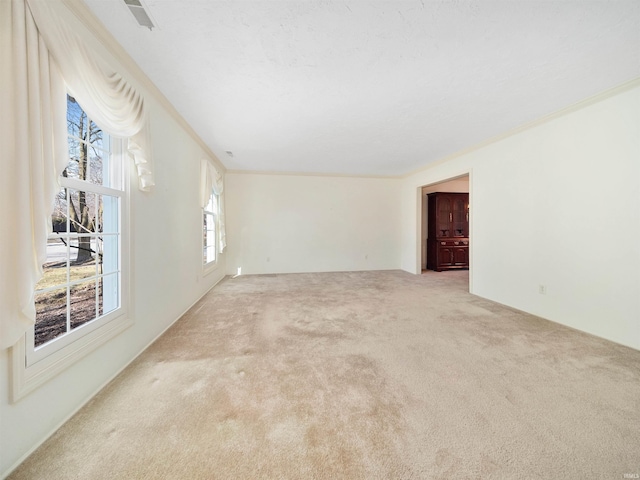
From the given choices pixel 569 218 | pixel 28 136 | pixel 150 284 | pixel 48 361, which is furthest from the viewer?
pixel 569 218

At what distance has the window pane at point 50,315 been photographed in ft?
4.93

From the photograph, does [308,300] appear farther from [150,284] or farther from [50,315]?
[50,315]

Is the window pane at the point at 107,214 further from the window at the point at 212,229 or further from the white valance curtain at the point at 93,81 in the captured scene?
the window at the point at 212,229

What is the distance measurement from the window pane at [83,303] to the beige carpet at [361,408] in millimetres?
533

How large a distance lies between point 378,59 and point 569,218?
280 cm

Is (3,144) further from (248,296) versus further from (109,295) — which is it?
(248,296)

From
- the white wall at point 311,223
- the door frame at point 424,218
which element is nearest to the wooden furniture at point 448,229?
the door frame at point 424,218

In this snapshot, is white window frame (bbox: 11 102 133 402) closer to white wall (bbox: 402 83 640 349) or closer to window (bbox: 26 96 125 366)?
window (bbox: 26 96 125 366)

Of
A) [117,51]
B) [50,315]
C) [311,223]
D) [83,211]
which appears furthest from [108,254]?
[311,223]

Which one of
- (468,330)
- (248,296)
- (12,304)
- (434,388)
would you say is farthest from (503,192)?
(12,304)

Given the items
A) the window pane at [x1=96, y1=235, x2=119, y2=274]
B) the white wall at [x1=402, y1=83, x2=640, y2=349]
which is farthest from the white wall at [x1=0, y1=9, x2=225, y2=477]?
the white wall at [x1=402, y1=83, x2=640, y2=349]

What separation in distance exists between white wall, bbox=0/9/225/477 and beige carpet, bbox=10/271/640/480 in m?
0.10

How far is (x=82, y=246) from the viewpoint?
1.68m

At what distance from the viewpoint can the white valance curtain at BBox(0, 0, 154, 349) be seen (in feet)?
3.40
